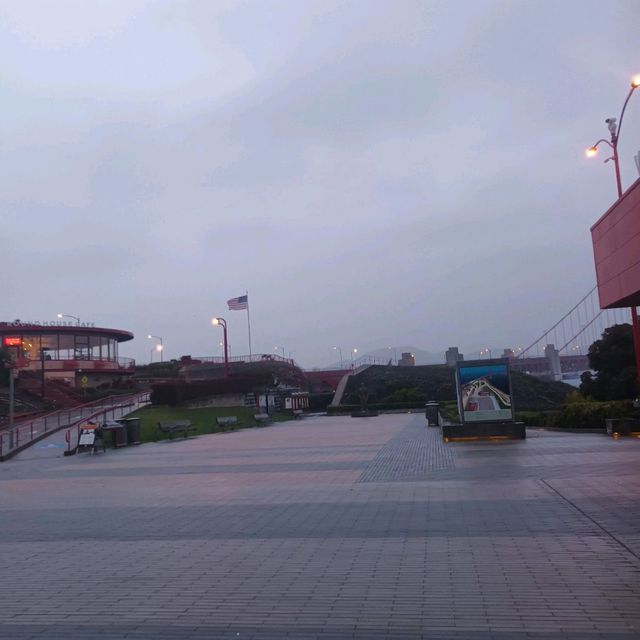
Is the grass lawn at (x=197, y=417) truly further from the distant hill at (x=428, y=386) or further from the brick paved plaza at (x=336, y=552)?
the brick paved plaza at (x=336, y=552)

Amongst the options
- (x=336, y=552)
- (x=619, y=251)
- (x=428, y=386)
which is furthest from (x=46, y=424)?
(x=428, y=386)

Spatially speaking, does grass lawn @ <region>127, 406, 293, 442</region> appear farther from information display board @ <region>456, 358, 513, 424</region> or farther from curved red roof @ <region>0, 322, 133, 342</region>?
curved red roof @ <region>0, 322, 133, 342</region>

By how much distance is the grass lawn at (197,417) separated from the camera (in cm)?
3142

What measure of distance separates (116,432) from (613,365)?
19.8 meters

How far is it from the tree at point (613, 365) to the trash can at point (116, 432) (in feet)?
61.7

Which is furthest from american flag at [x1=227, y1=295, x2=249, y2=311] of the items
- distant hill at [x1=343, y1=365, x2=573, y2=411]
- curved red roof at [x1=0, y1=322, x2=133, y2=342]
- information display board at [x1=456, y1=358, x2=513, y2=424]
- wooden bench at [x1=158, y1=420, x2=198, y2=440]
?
information display board at [x1=456, y1=358, x2=513, y2=424]

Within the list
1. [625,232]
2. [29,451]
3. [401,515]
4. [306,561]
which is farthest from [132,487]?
[29,451]

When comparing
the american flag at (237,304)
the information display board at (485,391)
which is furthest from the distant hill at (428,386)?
the information display board at (485,391)

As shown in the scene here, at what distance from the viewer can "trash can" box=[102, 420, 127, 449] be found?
85.5 ft

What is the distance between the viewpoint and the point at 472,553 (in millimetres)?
7926

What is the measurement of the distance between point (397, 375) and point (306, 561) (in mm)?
54059

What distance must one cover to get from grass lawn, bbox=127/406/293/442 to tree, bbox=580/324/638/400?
15.5m

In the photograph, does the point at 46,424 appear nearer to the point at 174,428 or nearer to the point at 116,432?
the point at 174,428

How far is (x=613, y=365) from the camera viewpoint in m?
31.5
